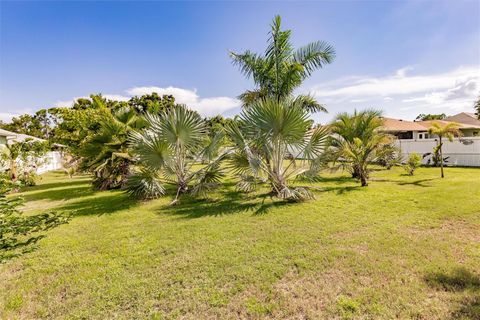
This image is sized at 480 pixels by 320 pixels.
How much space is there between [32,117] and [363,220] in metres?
50.3

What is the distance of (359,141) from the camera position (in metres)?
9.07

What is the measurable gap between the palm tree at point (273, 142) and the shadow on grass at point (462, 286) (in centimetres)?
386

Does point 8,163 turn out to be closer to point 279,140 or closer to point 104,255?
point 104,255

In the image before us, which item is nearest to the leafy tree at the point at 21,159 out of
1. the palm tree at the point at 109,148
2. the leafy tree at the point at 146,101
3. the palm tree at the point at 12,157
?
the palm tree at the point at 12,157

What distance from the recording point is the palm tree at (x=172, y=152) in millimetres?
7387

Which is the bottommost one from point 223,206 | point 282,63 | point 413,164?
point 223,206

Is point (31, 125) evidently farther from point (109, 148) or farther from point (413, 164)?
point (413, 164)

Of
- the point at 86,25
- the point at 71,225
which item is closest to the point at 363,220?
the point at 71,225

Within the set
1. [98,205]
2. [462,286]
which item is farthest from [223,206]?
[462,286]

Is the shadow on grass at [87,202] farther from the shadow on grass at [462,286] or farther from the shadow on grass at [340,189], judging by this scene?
the shadow on grass at [462,286]

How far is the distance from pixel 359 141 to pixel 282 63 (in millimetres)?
4099

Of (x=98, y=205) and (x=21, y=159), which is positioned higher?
(x=21, y=159)

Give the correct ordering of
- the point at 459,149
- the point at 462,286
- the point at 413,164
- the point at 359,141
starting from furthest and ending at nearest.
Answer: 1. the point at 459,149
2. the point at 413,164
3. the point at 359,141
4. the point at 462,286

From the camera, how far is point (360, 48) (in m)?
10.3
